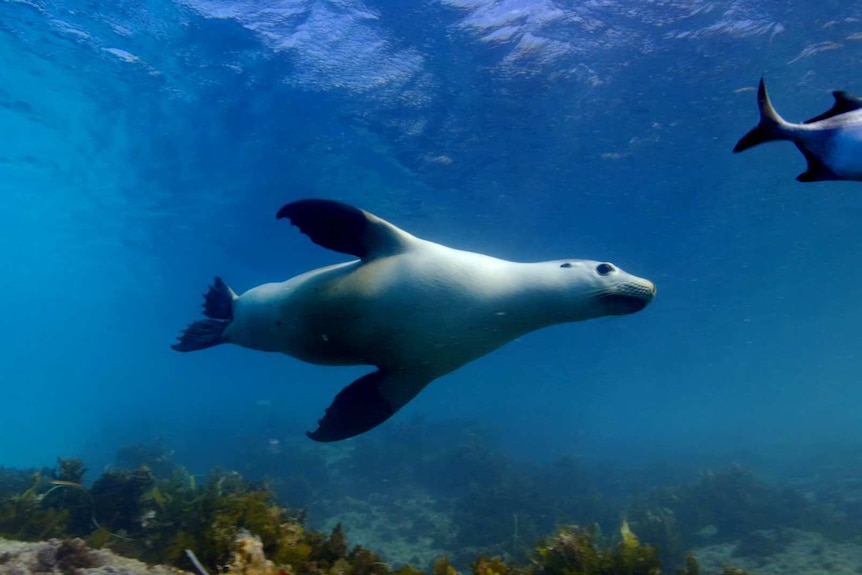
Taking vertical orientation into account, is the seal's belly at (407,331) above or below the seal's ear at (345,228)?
below

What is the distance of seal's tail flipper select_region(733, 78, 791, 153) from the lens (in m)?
1.75

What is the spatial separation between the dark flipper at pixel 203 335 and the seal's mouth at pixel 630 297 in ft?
10.5

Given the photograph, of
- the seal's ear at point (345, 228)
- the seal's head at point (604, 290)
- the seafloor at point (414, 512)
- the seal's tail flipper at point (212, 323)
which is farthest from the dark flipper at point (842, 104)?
the seal's tail flipper at point (212, 323)

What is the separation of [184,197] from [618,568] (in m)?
21.2

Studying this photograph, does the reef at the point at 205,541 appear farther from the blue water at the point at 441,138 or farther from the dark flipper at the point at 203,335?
the blue water at the point at 441,138

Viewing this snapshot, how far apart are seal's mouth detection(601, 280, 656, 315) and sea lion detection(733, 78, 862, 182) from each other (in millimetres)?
1232

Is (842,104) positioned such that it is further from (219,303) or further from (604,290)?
(219,303)

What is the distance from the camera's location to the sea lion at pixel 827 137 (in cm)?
157

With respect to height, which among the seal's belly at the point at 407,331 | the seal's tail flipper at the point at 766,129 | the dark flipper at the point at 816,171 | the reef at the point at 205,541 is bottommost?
the reef at the point at 205,541

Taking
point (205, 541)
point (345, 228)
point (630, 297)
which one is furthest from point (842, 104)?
point (205, 541)

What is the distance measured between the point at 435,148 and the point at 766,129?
543 inches

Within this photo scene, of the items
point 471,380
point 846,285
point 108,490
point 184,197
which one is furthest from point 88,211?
point 471,380

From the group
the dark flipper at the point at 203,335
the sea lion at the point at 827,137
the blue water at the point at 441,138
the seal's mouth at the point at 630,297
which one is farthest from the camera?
the blue water at the point at 441,138

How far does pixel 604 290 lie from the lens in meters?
2.97
